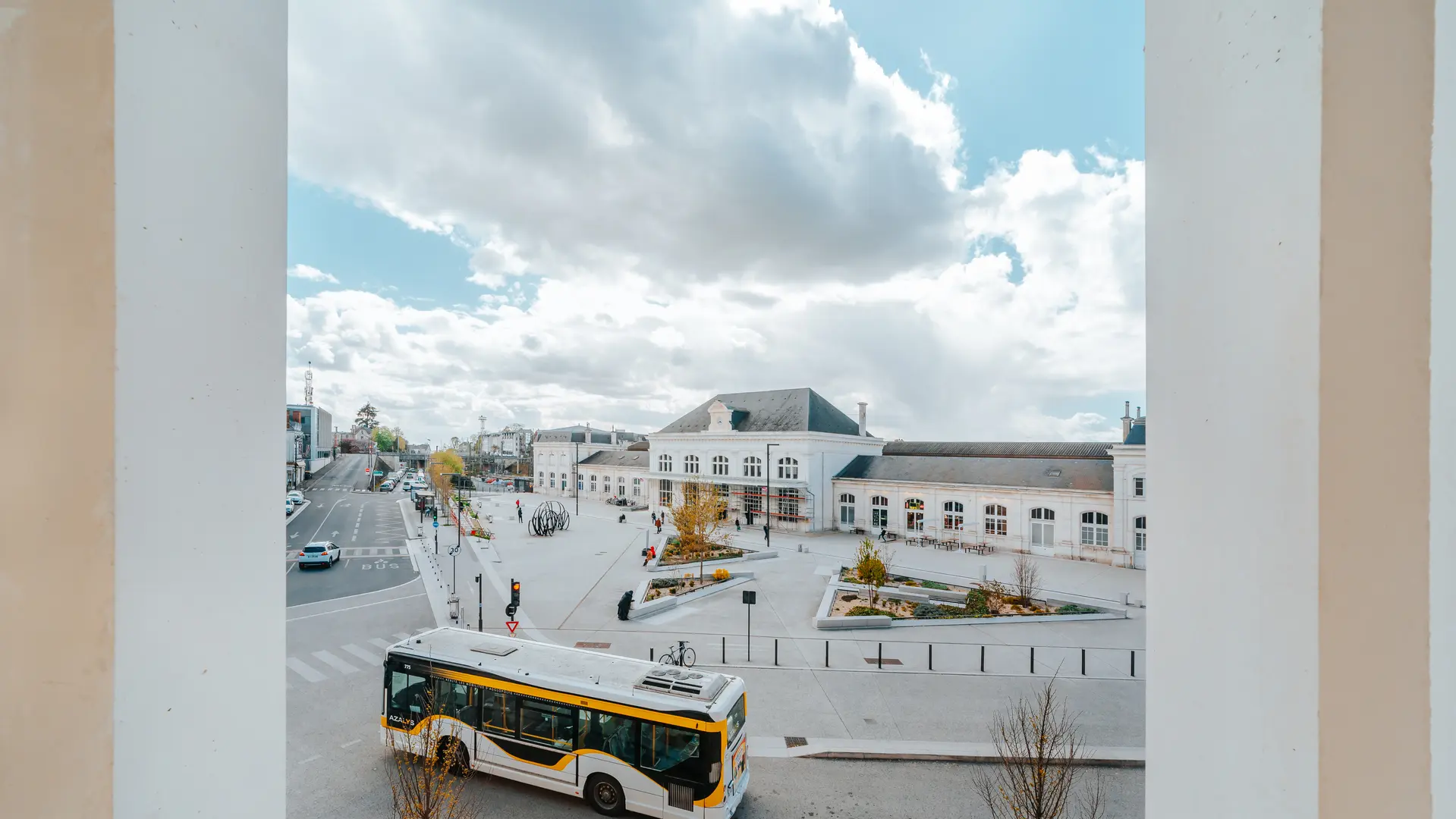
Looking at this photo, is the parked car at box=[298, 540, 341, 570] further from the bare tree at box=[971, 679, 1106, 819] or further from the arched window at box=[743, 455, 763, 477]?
the bare tree at box=[971, 679, 1106, 819]

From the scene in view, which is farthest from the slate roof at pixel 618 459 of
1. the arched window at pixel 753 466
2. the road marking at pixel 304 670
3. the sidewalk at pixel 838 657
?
the road marking at pixel 304 670

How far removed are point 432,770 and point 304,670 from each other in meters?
7.94

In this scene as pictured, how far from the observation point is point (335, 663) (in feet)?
40.0

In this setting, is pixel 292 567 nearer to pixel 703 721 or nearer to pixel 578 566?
pixel 578 566

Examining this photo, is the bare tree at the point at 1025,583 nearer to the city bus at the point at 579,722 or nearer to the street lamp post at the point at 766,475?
the city bus at the point at 579,722

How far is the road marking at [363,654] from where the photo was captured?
12.4 m

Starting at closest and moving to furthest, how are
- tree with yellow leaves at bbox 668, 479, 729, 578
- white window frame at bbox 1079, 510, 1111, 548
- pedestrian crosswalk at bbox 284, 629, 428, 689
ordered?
pedestrian crosswalk at bbox 284, 629, 428, 689, tree with yellow leaves at bbox 668, 479, 729, 578, white window frame at bbox 1079, 510, 1111, 548

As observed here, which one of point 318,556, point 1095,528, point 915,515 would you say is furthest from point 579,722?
point 915,515

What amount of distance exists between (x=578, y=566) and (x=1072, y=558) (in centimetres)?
2104

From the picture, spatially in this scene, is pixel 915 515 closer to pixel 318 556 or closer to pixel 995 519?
pixel 995 519

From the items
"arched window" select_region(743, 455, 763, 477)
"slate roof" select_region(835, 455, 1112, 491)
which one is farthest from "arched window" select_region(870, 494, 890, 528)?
"arched window" select_region(743, 455, 763, 477)
